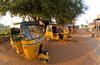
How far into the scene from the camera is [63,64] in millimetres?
4395

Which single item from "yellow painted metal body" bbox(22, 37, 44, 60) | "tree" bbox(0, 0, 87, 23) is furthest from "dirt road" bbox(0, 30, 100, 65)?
"tree" bbox(0, 0, 87, 23)

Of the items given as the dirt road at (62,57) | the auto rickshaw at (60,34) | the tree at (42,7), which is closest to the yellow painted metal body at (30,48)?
the dirt road at (62,57)

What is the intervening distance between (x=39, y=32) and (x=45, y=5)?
2.11 meters

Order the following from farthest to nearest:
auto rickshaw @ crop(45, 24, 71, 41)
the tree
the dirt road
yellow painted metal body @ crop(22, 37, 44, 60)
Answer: auto rickshaw @ crop(45, 24, 71, 41), the tree, the dirt road, yellow painted metal body @ crop(22, 37, 44, 60)

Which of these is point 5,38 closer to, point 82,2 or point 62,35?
point 62,35

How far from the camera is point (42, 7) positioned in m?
6.14

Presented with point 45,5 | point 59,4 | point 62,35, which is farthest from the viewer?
point 62,35

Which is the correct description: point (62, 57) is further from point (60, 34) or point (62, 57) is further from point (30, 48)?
point (60, 34)

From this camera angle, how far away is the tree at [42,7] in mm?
5750

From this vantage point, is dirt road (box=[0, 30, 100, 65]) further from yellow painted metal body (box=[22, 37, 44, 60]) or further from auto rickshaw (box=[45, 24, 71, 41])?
auto rickshaw (box=[45, 24, 71, 41])

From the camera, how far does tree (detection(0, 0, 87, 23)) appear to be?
5.75 metres


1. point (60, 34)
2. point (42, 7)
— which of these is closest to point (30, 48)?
point (42, 7)

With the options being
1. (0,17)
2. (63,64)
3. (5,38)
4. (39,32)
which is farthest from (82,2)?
(5,38)

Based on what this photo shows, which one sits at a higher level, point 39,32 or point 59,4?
point 59,4
